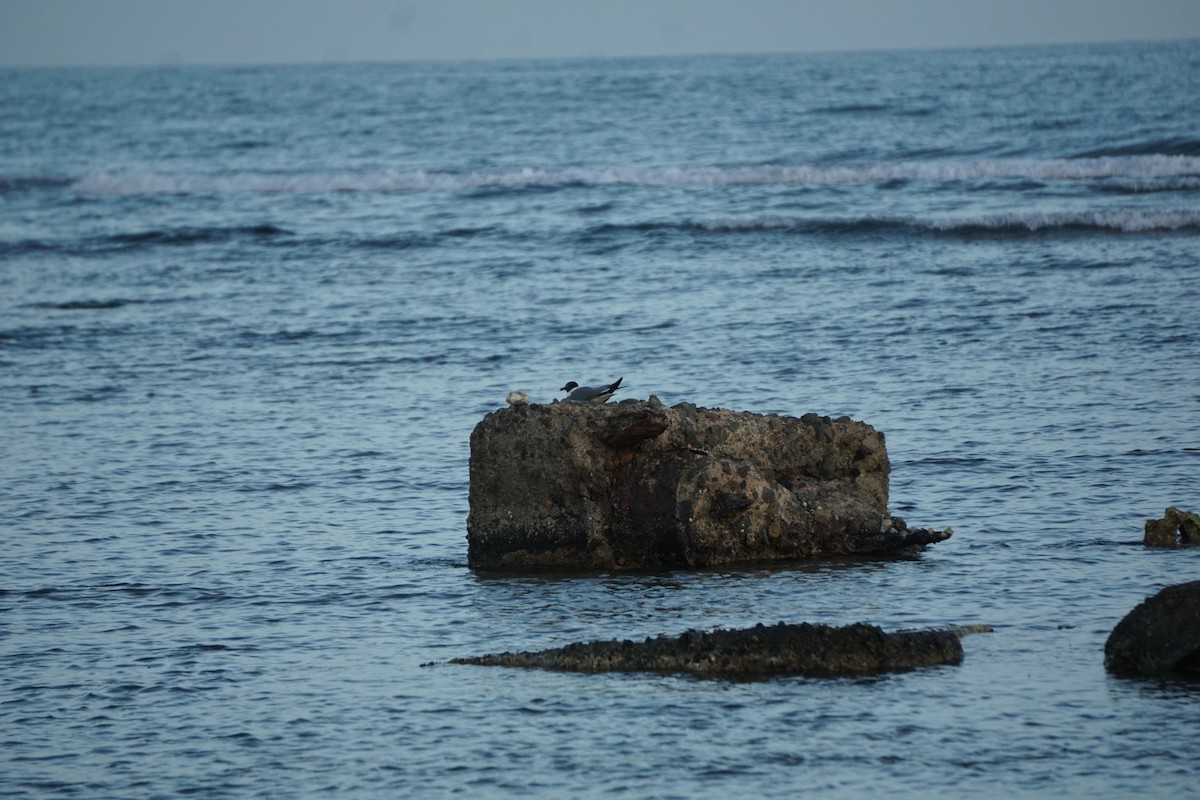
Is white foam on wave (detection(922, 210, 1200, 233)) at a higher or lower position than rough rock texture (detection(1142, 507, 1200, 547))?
higher

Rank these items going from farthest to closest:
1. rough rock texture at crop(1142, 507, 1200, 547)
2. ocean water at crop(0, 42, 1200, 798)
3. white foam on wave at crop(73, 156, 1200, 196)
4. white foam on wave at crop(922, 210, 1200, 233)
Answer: white foam on wave at crop(73, 156, 1200, 196)
white foam on wave at crop(922, 210, 1200, 233)
rough rock texture at crop(1142, 507, 1200, 547)
ocean water at crop(0, 42, 1200, 798)

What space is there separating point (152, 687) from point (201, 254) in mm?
21466

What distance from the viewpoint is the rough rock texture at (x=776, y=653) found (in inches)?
287

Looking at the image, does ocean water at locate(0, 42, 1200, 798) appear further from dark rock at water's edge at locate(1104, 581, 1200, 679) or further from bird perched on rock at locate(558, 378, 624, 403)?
bird perched on rock at locate(558, 378, 624, 403)

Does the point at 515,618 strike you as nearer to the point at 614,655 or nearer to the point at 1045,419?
the point at 614,655

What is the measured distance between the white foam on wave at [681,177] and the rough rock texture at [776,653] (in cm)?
2305

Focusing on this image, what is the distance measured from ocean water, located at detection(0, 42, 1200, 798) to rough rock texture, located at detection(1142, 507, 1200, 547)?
18 centimetres

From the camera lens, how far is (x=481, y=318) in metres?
20.2

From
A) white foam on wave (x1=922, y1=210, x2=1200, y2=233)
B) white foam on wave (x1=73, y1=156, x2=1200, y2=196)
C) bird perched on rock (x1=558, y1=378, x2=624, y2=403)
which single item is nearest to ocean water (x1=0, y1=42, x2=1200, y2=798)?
white foam on wave (x1=922, y1=210, x2=1200, y2=233)

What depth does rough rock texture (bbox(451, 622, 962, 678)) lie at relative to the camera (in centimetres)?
729

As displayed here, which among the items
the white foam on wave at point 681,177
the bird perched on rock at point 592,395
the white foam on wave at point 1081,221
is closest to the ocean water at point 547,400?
the white foam on wave at point 1081,221

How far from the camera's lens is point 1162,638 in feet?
23.0

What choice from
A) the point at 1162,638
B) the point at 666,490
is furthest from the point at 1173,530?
the point at 666,490

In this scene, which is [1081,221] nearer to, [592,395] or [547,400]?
[547,400]
